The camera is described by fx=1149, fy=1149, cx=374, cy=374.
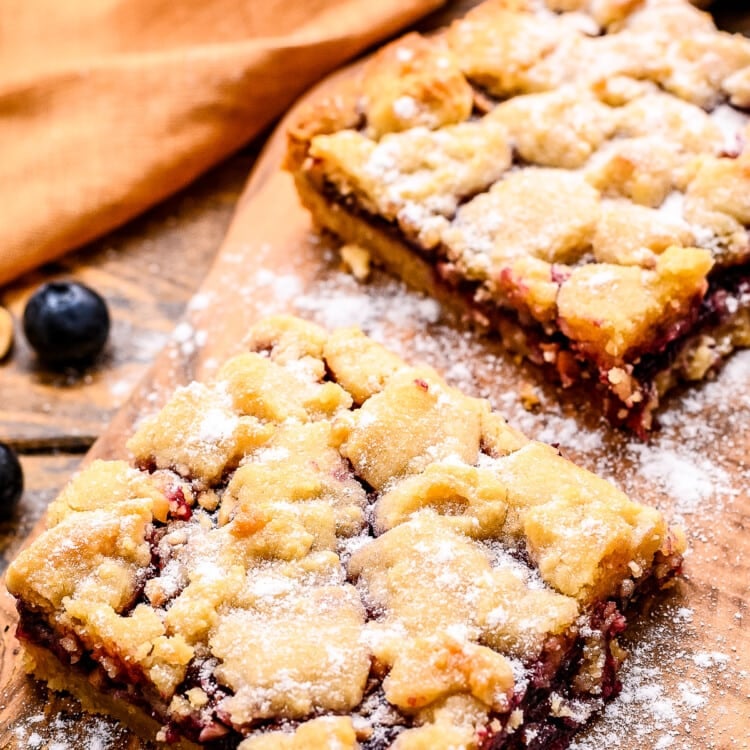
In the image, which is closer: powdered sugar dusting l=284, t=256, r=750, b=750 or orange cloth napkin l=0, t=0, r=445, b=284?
powdered sugar dusting l=284, t=256, r=750, b=750

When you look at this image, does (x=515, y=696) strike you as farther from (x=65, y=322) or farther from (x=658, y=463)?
(x=65, y=322)

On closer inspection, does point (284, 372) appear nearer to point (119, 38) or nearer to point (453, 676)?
point (453, 676)

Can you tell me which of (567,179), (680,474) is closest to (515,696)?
(680,474)

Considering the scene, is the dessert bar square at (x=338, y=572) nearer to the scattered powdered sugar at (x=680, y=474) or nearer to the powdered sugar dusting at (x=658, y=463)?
the powdered sugar dusting at (x=658, y=463)

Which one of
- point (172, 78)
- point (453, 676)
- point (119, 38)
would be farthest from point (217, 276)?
point (453, 676)

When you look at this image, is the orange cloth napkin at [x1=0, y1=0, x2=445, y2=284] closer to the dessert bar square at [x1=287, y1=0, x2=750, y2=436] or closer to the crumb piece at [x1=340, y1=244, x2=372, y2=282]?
the dessert bar square at [x1=287, y1=0, x2=750, y2=436]

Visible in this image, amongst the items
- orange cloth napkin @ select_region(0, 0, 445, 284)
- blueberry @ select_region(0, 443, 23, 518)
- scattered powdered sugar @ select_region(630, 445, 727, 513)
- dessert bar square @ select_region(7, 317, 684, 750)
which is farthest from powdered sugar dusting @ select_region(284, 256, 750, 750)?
blueberry @ select_region(0, 443, 23, 518)
